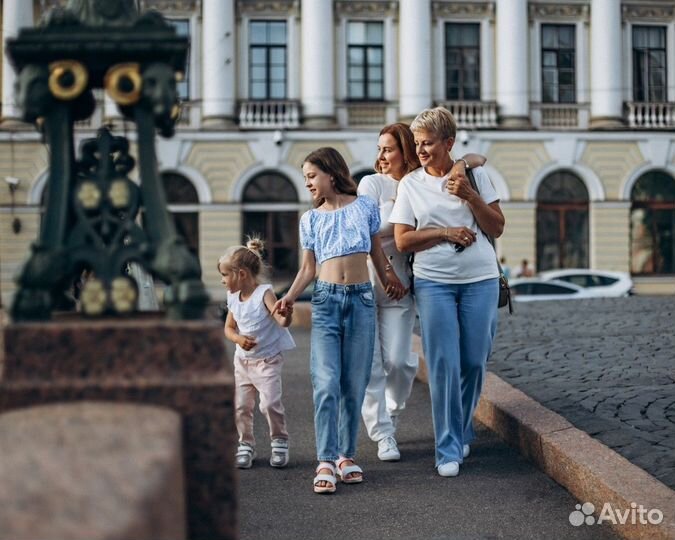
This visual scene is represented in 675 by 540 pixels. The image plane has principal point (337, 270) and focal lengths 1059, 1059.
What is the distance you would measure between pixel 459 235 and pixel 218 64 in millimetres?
29251

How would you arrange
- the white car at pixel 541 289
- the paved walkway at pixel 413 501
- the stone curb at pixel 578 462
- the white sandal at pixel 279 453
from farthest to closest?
the white car at pixel 541 289 < the white sandal at pixel 279 453 < the paved walkway at pixel 413 501 < the stone curb at pixel 578 462

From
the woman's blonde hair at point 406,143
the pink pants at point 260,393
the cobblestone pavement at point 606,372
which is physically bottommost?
the cobblestone pavement at point 606,372

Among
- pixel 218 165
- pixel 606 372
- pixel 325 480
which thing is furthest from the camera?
pixel 218 165

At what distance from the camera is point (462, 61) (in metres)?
35.1

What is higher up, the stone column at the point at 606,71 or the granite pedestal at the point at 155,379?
the stone column at the point at 606,71

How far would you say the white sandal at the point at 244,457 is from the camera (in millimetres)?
6141

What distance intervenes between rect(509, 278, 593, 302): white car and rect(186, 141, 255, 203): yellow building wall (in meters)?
11.6

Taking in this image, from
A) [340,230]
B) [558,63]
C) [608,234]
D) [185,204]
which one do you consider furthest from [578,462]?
[558,63]

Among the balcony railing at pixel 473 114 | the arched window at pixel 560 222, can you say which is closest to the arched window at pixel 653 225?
the arched window at pixel 560 222

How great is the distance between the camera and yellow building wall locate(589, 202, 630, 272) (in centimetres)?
3484

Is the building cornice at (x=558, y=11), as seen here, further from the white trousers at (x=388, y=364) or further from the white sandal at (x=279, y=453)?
the white sandal at (x=279, y=453)

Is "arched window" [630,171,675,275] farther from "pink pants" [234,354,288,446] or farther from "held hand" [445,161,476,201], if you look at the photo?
"held hand" [445,161,476,201]

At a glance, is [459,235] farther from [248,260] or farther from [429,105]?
[429,105]

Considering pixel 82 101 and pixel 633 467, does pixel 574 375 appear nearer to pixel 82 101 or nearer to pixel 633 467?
pixel 633 467
